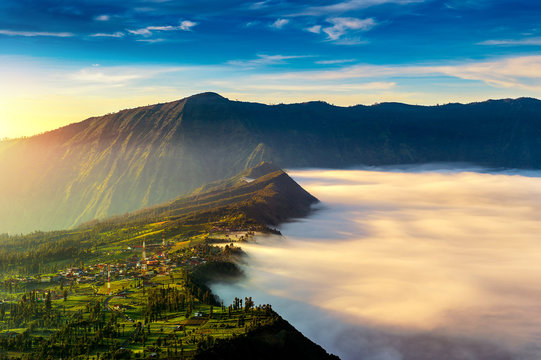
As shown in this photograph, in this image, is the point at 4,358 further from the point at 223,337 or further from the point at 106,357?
the point at 223,337

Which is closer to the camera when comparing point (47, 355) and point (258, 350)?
point (258, 350)

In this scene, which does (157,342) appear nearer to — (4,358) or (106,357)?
(106,357)

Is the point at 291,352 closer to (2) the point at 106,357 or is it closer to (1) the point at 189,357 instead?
(1) the point at 189,357

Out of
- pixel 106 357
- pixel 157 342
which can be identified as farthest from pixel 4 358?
pixel 157 342

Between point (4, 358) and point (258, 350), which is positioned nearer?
point (258, 350)

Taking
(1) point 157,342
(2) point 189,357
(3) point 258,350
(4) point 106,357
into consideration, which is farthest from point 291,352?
(4) point 106,357

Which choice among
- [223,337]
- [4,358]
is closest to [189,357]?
[223,337]
